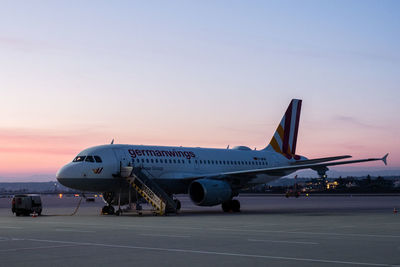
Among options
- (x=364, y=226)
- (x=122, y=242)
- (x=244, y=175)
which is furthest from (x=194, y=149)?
(x=122, y=242)

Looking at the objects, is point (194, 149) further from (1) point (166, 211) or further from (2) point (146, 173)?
(1) point (166, 211)

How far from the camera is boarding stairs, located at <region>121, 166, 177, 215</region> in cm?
3159

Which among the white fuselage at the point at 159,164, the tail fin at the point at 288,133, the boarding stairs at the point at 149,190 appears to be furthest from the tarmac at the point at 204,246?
the tail fin at the point at 288,133

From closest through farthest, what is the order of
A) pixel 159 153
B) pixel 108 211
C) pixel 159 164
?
pixel 108 211 → pixel 159 164 → pixel 159 153

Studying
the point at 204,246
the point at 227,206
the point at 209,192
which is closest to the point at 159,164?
the point at 209,192

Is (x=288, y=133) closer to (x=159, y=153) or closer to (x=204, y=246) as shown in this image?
(x=159, y=153)

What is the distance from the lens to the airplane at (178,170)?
108 feet

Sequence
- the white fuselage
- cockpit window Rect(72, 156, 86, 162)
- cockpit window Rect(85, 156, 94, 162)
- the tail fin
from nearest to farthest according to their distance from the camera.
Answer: the white fuselage, cockpit window Rect(85, 156, 94, 162), cockpit window Rect(72, 156, 86, 162), the tail fin

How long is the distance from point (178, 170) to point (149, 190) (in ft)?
16.4

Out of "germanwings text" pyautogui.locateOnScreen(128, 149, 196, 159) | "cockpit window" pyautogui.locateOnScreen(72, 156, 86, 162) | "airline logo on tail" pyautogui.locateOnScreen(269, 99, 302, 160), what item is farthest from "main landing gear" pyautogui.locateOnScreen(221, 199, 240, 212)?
"airline logo on tail" pyautogui.locateOnScreen(269, 99, 302, 160)

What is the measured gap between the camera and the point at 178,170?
3694 centimetres

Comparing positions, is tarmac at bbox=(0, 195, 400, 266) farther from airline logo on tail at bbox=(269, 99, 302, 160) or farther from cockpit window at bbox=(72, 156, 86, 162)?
airline logo on tail at bbox=(269, 99, 302, 160)

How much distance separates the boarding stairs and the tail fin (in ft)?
50.0

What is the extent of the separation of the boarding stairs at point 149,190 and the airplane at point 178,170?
656mm
